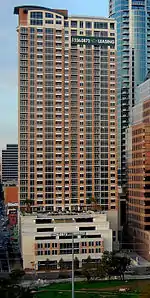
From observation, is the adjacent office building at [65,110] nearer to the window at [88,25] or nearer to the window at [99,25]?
the window at [99,25]

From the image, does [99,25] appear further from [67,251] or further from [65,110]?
[67,251]

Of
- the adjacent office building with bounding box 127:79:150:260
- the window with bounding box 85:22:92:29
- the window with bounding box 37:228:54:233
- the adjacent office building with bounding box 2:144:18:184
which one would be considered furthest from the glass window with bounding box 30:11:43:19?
the adjacent office building with bounding box 2:144:18:184

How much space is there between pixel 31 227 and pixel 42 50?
86.4 ft

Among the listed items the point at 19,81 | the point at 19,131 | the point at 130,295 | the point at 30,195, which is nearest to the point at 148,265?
the point at 130,295

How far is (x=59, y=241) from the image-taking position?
186 feet

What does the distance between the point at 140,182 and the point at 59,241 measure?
1391cm

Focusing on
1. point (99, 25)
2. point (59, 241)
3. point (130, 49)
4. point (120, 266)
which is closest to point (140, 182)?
point (59, 241)

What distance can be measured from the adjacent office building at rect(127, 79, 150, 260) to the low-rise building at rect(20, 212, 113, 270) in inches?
236

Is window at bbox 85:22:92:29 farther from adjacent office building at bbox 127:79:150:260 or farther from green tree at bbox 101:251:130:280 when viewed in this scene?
green tree at bbox 101:251:130:280


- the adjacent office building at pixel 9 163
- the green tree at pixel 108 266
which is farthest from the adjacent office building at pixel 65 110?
the adjacent office building at pixel 9 163

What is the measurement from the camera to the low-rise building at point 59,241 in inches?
2208

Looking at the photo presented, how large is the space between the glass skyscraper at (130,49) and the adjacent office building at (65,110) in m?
22.9

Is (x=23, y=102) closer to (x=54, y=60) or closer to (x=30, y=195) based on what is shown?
(x=54, y=60)

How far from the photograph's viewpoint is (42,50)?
236 feet
